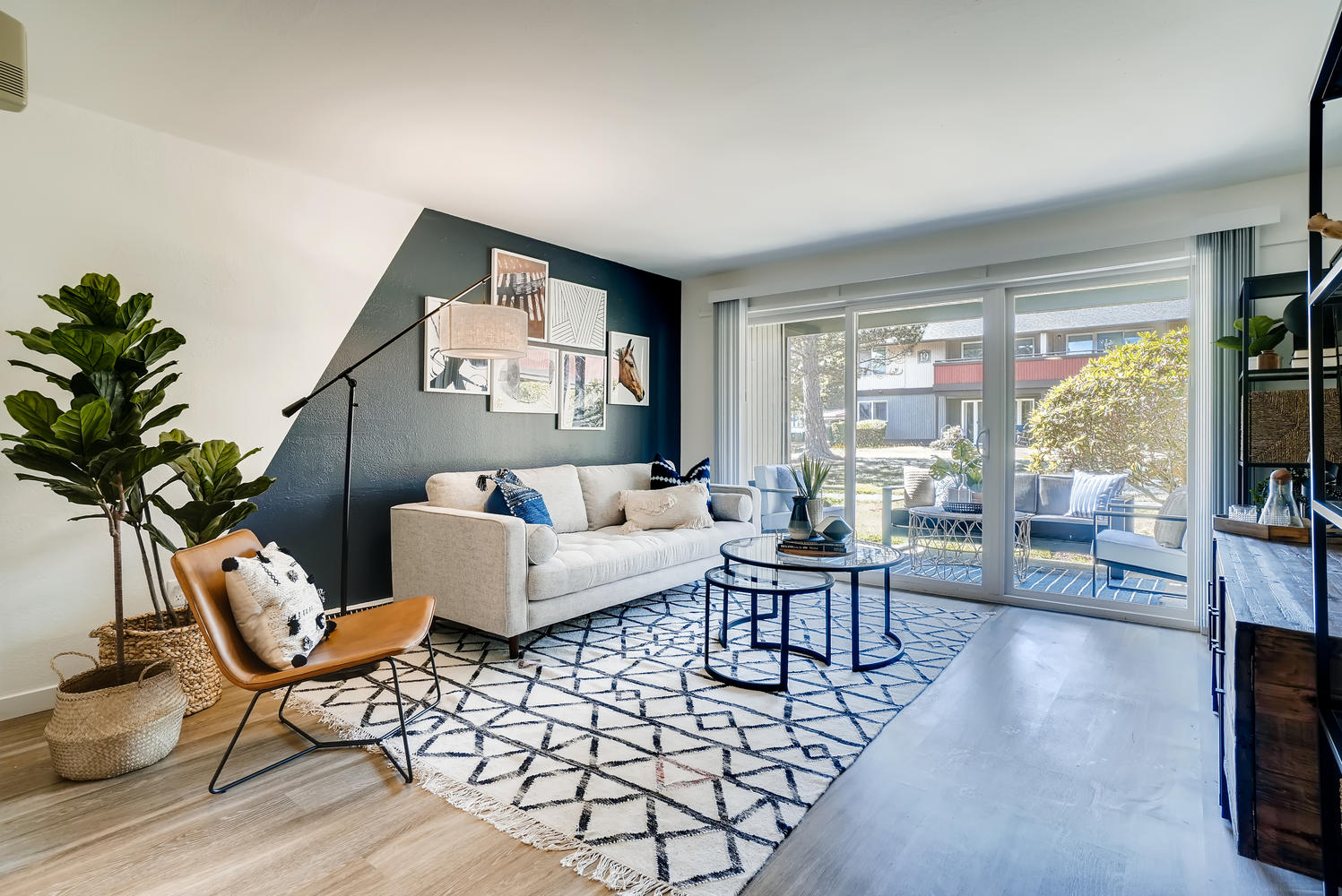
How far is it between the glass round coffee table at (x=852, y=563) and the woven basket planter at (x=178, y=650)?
226 centimetres

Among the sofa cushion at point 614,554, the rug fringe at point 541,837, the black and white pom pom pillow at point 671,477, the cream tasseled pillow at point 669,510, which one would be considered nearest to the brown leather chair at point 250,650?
the rug fringe at point 541,837

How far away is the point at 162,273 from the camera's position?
9.93 feet

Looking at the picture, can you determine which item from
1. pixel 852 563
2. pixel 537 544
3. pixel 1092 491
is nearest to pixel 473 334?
pixel 537 544

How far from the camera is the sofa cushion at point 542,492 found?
3754 millimetres

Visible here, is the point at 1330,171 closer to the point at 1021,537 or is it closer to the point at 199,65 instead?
the point at 1021,537

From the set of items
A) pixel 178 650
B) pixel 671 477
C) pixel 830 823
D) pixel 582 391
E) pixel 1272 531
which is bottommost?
pixel 830 823

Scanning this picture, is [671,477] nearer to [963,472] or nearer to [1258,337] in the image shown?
[963,472]

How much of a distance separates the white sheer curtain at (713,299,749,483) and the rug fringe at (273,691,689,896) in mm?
3766

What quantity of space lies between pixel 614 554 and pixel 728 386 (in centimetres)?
243

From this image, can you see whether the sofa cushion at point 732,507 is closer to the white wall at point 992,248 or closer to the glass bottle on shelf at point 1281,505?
the white wall at point 992,248

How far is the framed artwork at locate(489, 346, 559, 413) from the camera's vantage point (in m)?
4.43

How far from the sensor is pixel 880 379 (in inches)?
194

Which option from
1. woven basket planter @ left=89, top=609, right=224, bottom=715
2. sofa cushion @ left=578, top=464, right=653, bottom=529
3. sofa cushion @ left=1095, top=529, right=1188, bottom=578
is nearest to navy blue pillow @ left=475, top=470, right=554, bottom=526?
sofa cushion @ left=578, top=464, right=653, bottom=529

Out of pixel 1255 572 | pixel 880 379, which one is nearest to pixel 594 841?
pixel 1255 572
